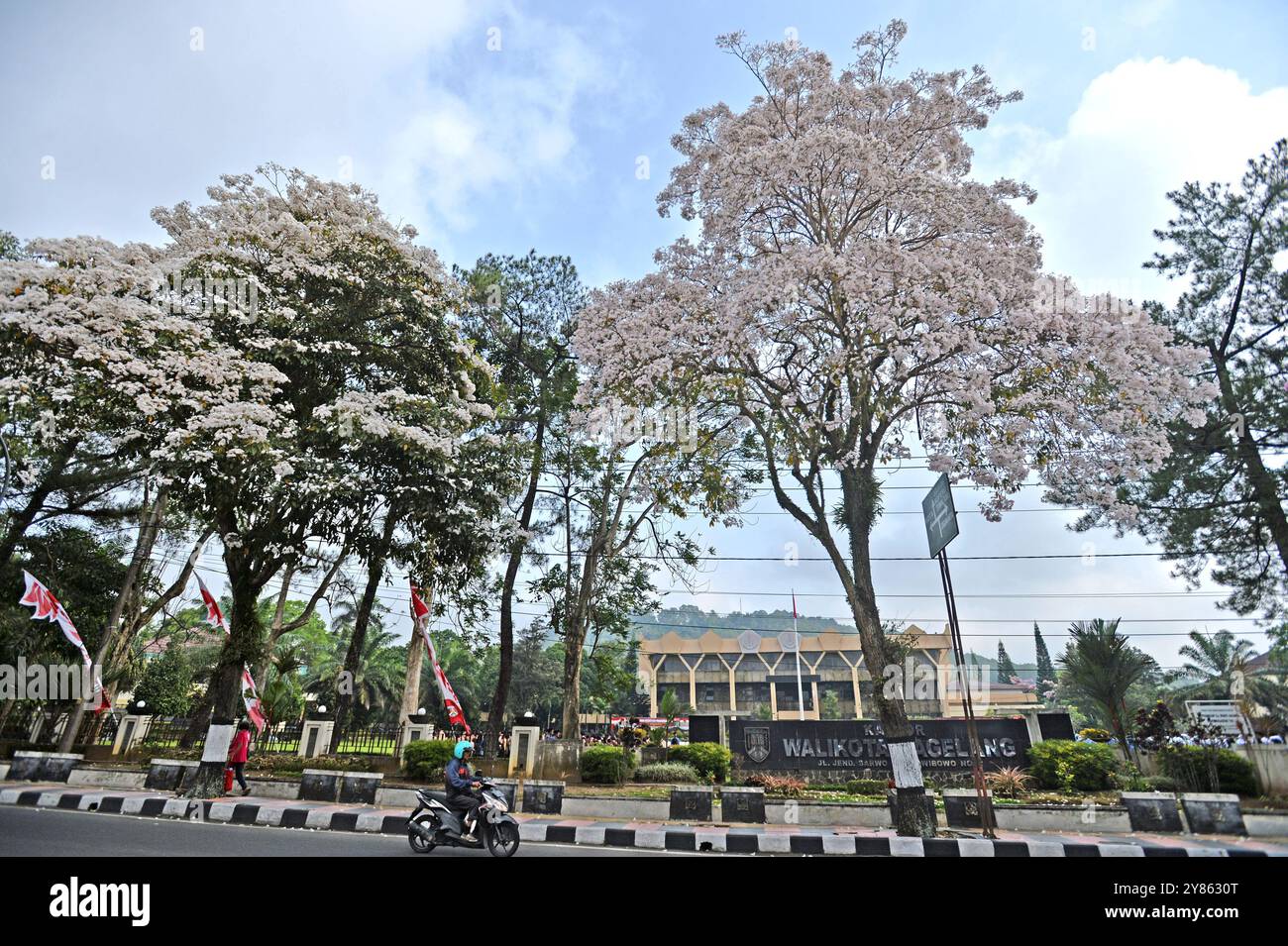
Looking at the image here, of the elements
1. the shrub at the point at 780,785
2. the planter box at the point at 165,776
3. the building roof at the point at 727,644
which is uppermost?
the building roof at the point at 727,644

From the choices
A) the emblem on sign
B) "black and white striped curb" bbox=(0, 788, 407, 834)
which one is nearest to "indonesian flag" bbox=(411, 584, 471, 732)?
"black and white striped curb" bbox=(0, 788, 407, 834)

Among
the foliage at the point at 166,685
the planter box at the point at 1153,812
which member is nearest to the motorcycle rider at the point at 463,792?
the planter box at the point at 1153,812

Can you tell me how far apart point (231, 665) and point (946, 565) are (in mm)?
13689

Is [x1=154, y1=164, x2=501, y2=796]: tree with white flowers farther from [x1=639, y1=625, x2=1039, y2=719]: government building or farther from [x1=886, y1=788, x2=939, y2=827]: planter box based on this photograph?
[x1=639, y1=625, x2=1039, y2=719]: government building

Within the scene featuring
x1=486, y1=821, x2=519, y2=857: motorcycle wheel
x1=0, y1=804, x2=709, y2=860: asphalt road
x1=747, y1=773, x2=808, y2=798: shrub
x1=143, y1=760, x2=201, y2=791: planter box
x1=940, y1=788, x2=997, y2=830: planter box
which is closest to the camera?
x1=0, y1=804, x2=709, y2=860: asphalt road

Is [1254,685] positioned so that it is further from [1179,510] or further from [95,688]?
[95,688]

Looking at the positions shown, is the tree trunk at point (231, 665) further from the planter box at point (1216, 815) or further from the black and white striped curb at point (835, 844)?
the planter box at point (1216, 815)

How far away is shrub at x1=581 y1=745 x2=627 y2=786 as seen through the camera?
15469 mm

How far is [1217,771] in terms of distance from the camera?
42.8 feet

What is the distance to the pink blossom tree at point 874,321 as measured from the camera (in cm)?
990

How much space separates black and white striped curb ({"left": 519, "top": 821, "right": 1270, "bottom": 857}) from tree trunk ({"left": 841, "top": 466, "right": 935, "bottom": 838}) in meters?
0.77

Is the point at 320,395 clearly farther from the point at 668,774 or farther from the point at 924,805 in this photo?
the point at 924,805

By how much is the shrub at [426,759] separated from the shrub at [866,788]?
8.66 meters

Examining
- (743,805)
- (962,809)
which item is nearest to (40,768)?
(743,805)
